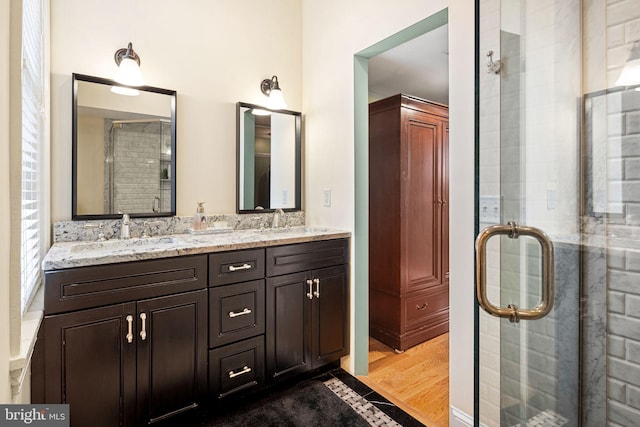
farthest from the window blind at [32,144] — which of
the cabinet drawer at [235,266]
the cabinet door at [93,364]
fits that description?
the cabinet drawer at [235,266]

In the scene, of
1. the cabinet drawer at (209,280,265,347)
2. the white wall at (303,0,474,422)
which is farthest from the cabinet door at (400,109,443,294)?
the cabinet drawer at (209,280,265,347)

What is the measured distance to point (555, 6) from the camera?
1034mm

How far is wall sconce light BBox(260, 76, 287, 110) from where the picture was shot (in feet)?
8.27

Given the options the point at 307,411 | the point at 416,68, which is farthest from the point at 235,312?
the point at 416,68

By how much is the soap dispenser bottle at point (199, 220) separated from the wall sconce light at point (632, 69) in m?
2.16

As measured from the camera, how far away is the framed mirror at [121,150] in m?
1.91

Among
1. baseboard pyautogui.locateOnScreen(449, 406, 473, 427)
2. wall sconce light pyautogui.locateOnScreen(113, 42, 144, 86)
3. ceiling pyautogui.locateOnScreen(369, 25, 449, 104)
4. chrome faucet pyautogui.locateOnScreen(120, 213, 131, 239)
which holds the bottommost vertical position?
baseboard pyautogui.locateOnScreen(449, 406, 473, 427)
